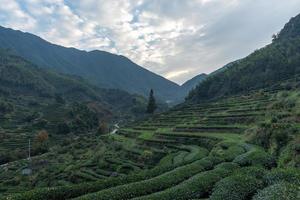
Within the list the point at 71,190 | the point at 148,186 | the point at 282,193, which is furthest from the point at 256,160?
the point at 71,190

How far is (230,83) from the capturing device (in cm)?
14538

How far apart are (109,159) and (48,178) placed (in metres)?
9.55

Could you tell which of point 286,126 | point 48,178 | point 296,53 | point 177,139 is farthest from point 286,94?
point 296,53

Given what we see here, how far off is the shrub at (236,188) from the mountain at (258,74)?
322ft

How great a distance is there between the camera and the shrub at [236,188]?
22203 millimetres

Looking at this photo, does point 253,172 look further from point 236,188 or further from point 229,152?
point 229,152

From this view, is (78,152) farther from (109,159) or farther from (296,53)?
(296,53)

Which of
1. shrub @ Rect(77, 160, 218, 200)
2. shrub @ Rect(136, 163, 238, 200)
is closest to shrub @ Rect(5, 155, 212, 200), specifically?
shrub @ Rect(77, 160, 218, 200)

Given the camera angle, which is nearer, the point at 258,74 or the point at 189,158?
the point at 189,158

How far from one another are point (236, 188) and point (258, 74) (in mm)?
119985

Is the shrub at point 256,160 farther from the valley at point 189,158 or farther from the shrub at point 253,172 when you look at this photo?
the shrub at point 253,172

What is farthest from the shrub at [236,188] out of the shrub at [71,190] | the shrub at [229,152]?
the shrub at [229,152]

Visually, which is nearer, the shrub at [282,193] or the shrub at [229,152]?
the shrub at [282,193]

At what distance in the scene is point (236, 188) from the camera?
75.3ft
